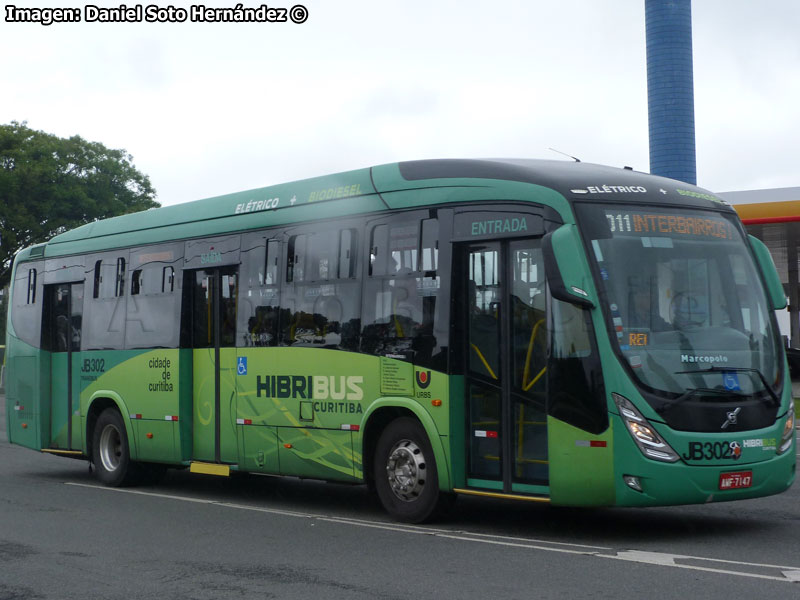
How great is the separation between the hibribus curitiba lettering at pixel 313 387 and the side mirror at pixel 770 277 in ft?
12.0

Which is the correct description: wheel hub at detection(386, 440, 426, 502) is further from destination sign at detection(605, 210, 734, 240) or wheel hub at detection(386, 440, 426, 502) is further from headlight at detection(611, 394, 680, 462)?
destination sign at detection(605, 210, 734, 240)

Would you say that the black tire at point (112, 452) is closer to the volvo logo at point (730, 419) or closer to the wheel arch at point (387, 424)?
the wheel arch at point (387, 424)

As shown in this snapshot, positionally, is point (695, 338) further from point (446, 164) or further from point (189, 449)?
point (189, 449)

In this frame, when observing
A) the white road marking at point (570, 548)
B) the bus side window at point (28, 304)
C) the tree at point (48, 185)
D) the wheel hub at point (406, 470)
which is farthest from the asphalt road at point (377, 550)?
the tree at point (48, 185)

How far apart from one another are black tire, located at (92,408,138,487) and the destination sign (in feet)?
25.0

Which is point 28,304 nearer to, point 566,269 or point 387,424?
point 387,424

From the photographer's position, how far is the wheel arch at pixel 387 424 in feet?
33.1

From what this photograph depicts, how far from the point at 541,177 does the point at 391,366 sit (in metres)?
2.23

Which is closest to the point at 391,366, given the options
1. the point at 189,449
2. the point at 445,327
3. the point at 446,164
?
the point at 445,327

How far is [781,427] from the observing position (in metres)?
9.51

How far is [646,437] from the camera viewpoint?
8.91 meters

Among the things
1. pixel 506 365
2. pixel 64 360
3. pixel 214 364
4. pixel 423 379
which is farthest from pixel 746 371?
pixel 64 360

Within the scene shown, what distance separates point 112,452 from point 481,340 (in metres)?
6.94

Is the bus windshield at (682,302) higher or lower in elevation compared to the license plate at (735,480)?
higher
